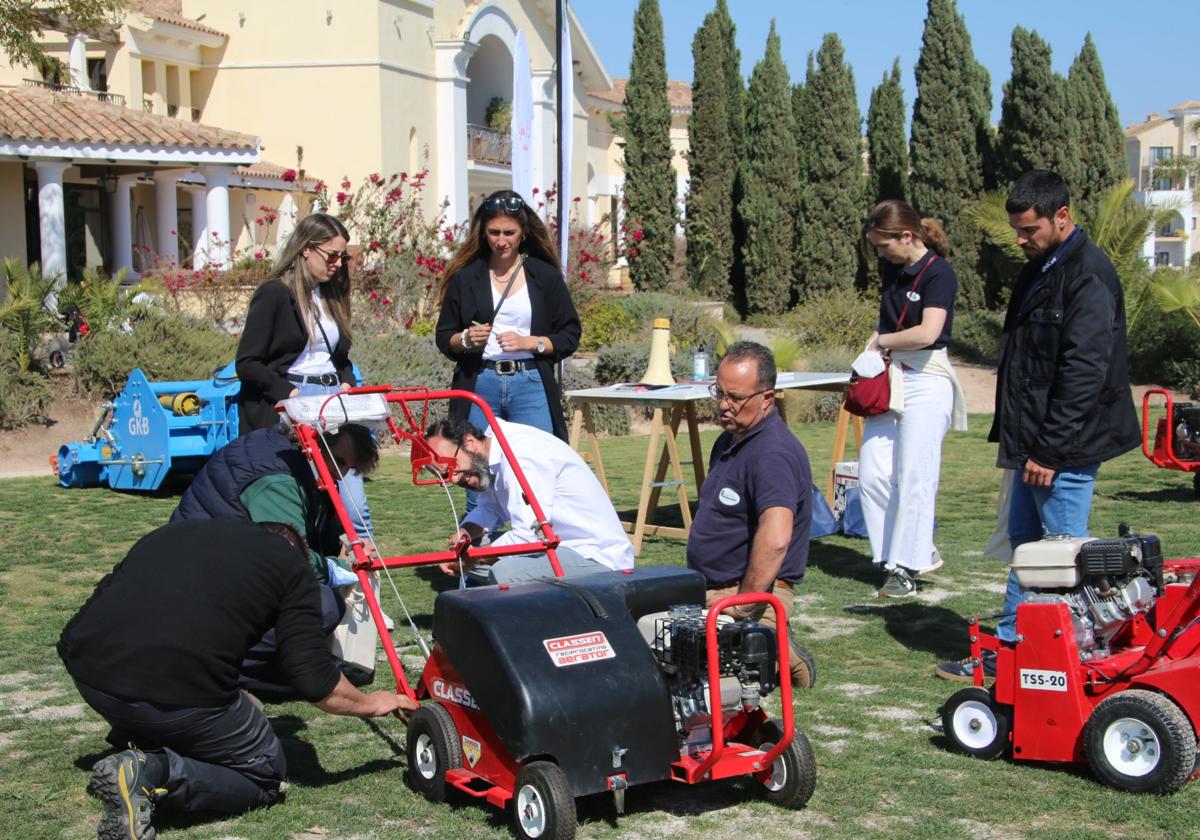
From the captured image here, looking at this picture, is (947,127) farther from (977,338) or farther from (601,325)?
(601,325)

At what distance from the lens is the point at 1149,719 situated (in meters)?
4.09

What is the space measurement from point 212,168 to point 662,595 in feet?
74.9

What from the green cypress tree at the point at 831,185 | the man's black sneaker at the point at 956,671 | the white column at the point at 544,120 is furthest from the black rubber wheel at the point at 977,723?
the white column at the point at 544,120

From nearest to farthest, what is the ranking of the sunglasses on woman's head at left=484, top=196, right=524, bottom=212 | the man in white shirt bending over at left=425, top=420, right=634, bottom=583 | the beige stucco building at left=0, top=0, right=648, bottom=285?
the man in white shirt bending over at left=425, top=420, right=634, bottom=583 < the sunglasses on woman's head at left=484, top=196, right=524, bottom=212 < the beige stucco building at left=0, top=0, right=648, bottom=285

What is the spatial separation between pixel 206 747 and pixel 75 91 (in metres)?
23.7

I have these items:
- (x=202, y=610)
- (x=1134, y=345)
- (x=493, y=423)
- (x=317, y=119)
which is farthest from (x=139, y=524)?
(x=317, y=119)

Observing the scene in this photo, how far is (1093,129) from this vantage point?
84.8ft

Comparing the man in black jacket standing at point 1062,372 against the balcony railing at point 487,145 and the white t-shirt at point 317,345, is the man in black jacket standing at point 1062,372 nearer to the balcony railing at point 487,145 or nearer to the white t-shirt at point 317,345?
the white t-shirt at point 317,345

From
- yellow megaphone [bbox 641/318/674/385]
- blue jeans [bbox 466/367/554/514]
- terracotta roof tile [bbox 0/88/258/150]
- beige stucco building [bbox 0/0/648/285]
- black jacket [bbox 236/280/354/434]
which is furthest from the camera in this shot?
beige stucco building [bbox 0/0/648/285]

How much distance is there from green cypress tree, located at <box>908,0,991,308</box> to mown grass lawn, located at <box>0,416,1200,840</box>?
69.1ft

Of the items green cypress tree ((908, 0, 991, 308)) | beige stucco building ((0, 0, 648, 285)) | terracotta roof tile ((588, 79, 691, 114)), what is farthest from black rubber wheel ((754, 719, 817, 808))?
terracotta roof tile ((588, 79, 691, 114))

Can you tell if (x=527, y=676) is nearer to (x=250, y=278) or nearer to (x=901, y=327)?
(x=901, y=327)

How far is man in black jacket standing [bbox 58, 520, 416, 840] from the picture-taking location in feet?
12.8

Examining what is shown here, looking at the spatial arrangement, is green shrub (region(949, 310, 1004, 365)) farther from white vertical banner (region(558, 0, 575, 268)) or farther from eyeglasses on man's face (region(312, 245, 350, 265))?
eyeglasses on man's face (region(312, 245, 350, 265))
